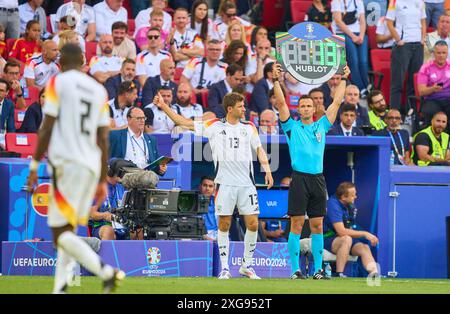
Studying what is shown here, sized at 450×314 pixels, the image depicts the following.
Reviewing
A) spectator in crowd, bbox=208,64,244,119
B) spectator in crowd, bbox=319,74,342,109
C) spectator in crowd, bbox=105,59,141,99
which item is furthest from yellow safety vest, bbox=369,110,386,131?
spectator in crowd, bbox=105,59,141,99

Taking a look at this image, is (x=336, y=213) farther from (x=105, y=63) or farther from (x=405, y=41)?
(x=405, y=41)

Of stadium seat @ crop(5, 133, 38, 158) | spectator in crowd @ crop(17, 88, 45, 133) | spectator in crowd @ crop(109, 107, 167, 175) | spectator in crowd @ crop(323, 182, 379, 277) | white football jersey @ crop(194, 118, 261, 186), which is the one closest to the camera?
white football jersey @ crop(194, 118, 261, 186)

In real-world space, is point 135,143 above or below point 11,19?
below

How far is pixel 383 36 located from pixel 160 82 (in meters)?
5.52

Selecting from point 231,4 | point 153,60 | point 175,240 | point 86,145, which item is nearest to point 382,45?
point 231,4

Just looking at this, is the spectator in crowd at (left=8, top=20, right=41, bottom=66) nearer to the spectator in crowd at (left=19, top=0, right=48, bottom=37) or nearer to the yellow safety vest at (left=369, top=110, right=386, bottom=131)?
the spectator in crowd at (left=19, top=0, right=48, bottom=37)

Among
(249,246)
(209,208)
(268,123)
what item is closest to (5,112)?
(209,208)

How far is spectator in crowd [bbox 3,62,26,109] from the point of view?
57.3 ft

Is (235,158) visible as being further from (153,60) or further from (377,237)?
(153,60)

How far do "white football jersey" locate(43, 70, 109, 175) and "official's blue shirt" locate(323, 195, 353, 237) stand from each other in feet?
23.9

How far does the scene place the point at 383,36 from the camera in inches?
847

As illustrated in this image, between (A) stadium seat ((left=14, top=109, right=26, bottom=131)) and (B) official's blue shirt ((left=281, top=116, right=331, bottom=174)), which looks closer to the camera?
(B) official's blue shirt ((left=281, top=116, right=331, bottom=174))

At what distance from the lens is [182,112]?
17.3 m

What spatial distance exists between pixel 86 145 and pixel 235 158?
4.89 metres
